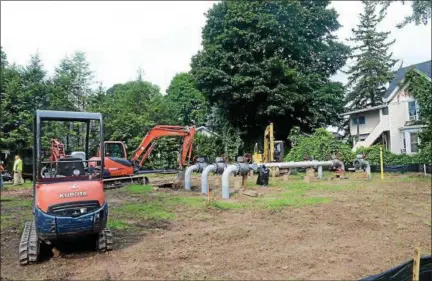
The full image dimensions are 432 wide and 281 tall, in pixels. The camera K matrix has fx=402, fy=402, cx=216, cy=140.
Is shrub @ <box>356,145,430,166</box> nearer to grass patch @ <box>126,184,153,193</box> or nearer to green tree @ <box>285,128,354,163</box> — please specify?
green tree @ <box>285,128,354,163</box>

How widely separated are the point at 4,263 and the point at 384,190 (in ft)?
43.3

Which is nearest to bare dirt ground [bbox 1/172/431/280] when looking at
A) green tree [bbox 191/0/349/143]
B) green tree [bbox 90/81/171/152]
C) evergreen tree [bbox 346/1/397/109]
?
green tree [bbox 191/0/349/143]

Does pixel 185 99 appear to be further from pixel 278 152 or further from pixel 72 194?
pixel 72 194

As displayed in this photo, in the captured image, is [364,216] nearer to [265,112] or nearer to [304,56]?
[265,112]

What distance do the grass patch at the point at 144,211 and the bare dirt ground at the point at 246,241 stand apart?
0.10 ft

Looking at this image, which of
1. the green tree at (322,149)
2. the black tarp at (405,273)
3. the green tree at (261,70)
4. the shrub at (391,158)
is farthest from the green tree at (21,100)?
the black tarp at (405,273)

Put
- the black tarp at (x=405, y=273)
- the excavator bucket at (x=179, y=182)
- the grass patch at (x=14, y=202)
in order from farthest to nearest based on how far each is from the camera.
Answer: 1. the excavator bucket at (x=179, y=182)
2. the grass patch at (x=14, y=202)
3. the black tarp at (x=405, y=273)

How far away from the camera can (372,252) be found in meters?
7.38

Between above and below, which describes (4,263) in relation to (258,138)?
below

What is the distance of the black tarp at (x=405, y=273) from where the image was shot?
3921 millimetres

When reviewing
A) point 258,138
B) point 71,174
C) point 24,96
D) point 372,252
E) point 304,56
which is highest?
point 304,56

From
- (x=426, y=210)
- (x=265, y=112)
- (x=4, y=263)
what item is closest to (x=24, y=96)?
(x=265, y=112)

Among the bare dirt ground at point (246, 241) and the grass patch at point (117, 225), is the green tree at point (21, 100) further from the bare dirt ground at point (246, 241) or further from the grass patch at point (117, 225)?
the grass patch at point (117, 225)

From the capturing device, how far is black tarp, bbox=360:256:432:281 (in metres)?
3.92
